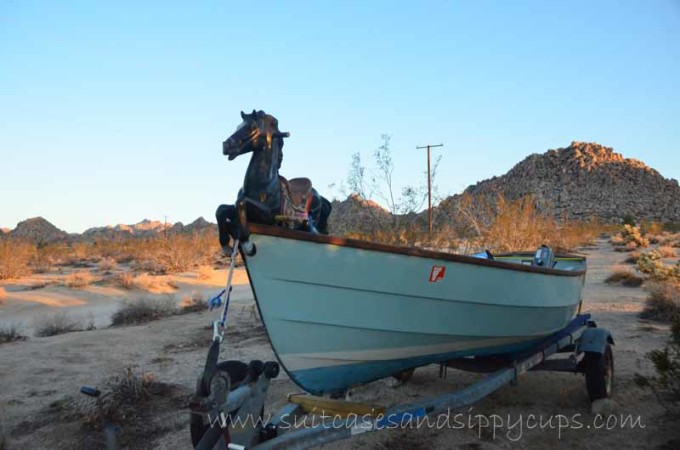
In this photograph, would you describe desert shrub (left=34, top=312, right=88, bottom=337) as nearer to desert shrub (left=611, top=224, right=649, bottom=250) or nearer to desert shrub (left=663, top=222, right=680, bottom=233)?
desert shrub (left=611, top=224, right=649, bottom=250)

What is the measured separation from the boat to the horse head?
23.5 inches

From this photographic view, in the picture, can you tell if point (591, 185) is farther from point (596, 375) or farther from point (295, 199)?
point (295, 199)

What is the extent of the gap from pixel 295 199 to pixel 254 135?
1.73 feet

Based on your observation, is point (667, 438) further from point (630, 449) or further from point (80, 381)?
point (80, 381)

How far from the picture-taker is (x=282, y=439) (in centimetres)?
267

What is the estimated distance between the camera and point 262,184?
317cm

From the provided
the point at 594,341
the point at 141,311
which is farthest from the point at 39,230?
the point at 594,341


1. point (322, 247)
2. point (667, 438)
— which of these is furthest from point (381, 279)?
point (667, 438)

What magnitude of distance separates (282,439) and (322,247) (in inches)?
43.4

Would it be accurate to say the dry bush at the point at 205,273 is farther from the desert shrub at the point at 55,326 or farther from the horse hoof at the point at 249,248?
the horse hoof at the point at 249,248

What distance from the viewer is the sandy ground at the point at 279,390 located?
3973 mm

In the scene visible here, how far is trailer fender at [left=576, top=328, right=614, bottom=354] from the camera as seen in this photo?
4605 mm

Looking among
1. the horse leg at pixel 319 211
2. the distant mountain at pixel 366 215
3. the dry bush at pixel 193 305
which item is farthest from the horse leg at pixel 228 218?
the distant mountain at pixel 366 215

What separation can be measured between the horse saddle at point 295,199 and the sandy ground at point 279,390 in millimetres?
1978
